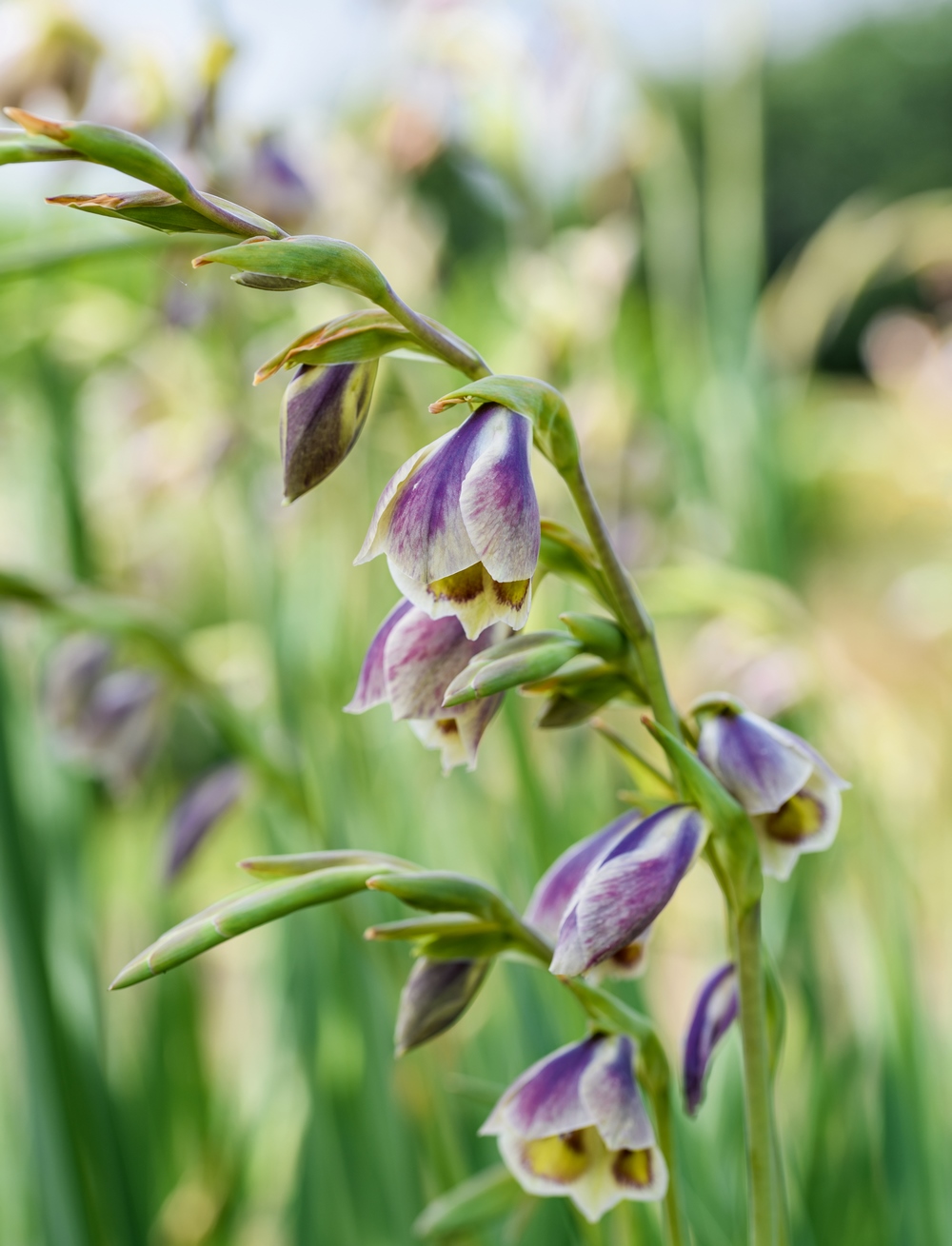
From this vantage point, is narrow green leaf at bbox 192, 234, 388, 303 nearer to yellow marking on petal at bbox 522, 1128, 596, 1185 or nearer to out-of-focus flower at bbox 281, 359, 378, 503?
out-of-focus flower at bbox 281, 359, 378, 503

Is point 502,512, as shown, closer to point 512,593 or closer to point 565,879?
point 512,593

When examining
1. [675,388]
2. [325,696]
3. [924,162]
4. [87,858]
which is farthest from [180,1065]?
[924,162]

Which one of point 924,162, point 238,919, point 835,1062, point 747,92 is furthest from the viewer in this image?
point 924,162

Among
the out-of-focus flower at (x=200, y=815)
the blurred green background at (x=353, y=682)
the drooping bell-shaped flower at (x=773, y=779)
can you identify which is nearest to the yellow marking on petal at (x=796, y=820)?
the drooping bell-shaped flower at (x=773, y=779)

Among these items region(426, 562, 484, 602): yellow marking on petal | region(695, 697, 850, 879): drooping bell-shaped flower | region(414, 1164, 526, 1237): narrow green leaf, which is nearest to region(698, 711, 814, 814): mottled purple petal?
region(695, 697, 850, 879): drooping bell-shaped flower

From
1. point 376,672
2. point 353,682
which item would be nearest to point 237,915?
point 376,672

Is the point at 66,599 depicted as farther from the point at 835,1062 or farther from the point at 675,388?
the point at 675,388

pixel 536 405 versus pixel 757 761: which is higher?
pixel 536 405
